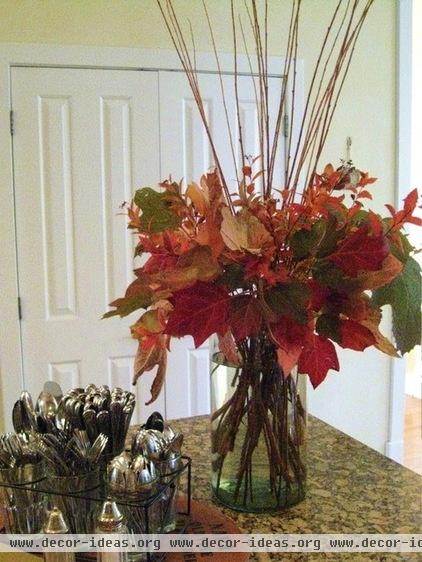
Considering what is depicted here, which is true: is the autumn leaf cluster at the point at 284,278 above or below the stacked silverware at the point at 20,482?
above

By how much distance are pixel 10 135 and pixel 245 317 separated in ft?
6.32

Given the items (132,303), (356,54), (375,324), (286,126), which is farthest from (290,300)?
(356,54)

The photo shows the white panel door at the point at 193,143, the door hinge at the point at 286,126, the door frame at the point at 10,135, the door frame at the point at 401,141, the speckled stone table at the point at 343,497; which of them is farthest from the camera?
the door frame at the point at 401,141

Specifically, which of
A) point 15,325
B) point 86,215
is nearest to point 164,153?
point 86,215

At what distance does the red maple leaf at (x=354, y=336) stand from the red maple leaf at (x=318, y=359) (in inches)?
0.9

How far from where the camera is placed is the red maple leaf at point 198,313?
84 cm

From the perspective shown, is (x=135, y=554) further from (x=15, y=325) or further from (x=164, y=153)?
(x=164, y=153)

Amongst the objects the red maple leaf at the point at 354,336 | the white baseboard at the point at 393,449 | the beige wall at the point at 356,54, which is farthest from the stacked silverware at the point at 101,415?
the white baseboard at the point at 393,449

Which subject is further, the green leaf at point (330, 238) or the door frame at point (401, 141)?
the door frame at point (401, 141)

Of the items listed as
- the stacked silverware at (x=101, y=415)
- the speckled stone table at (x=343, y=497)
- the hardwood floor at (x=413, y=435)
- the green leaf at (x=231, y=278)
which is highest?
the green leaf at (x=231, y=278)

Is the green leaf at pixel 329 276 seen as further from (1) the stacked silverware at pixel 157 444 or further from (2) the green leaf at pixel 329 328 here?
(1) the stacked silverware at pixel 157 444

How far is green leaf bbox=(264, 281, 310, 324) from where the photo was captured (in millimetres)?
818

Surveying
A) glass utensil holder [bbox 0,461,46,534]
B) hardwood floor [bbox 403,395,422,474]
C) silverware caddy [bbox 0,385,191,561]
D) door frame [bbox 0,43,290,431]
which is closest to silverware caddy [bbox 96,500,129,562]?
silverware caddy [bbox 0,385,191,561]

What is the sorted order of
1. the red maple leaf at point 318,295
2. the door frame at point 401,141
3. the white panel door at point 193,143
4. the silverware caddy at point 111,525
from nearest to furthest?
the silverware caddy at point 111,525 → the red maple leaf at point 318,295 → the white panel door at point 193,143 → the door frame at point 401,141
